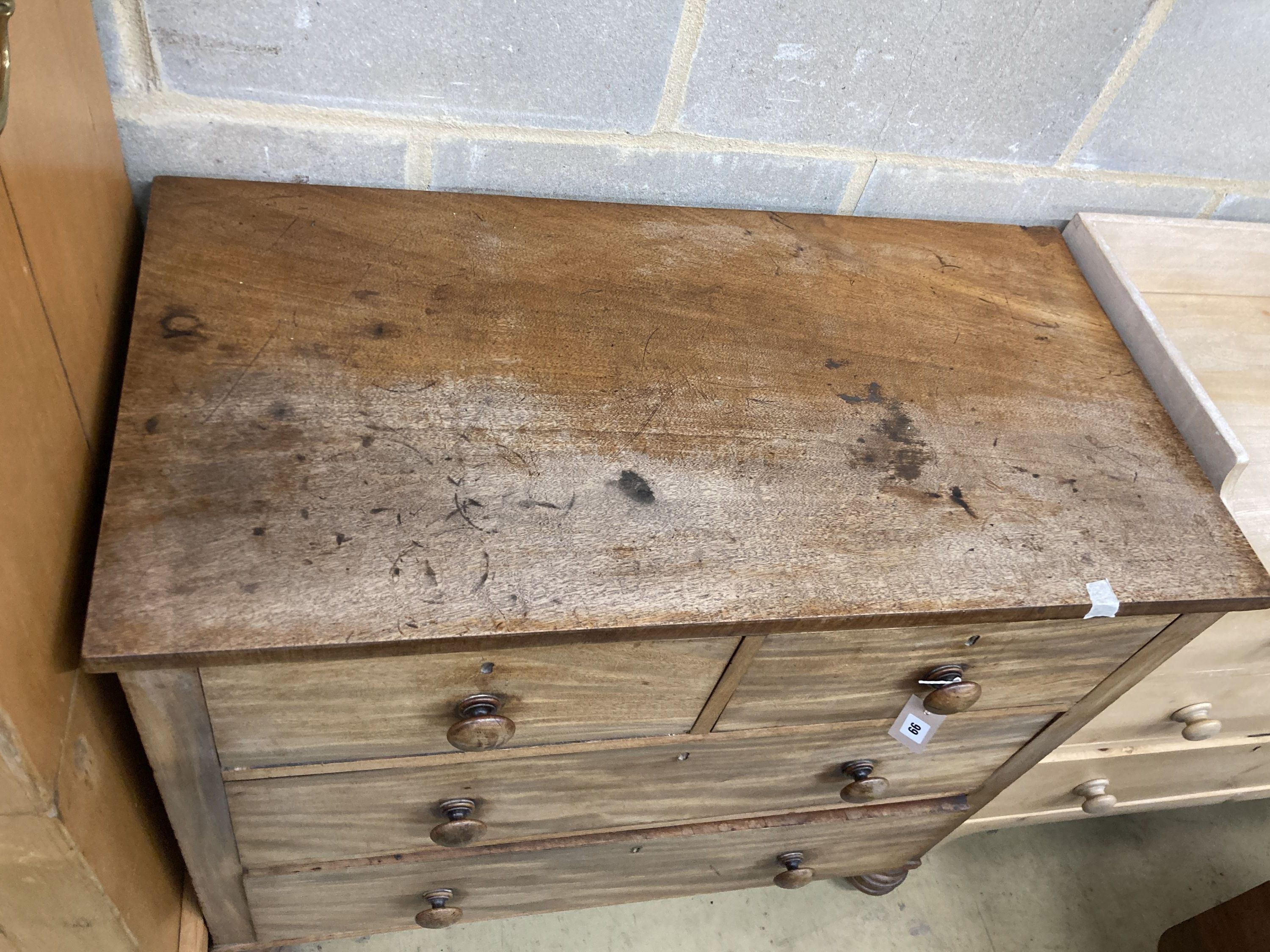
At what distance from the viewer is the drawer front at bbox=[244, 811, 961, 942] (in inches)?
36.0

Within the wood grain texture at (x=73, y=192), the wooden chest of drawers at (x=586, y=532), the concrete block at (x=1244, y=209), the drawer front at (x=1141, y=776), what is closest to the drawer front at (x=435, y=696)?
the wooden chest of drawers at (x=586, y=532)

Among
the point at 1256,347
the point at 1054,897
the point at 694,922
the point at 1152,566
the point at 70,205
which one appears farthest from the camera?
the point at 1054,897

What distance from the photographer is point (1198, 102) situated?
99 cm

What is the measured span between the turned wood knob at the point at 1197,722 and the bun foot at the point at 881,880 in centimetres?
38

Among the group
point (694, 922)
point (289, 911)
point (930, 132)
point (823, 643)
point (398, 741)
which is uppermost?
point (930, 132)

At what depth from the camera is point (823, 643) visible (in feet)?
2.33

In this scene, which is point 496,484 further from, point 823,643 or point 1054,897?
point 1054,897

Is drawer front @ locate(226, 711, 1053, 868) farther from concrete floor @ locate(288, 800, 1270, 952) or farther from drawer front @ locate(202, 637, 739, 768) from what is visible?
concrete floor @ locate(288, 800, 1270, 952)

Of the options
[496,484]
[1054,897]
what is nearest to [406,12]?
[496,484]

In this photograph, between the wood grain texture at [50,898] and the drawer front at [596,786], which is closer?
the wood grain texture at [50,898]

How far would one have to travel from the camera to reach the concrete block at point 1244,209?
111 cm

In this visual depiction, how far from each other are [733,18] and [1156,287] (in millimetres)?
616

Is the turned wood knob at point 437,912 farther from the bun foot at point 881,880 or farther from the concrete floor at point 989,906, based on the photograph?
the bun foot at point 881,880

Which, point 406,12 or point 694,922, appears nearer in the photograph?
point 406,12
